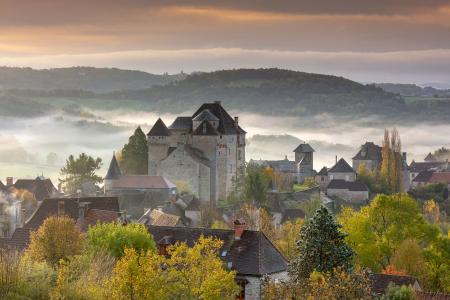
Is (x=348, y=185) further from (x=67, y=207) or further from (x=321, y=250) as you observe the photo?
(x=321, y=250)

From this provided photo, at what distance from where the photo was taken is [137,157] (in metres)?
110

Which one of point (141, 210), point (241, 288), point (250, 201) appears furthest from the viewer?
point (250, 201)

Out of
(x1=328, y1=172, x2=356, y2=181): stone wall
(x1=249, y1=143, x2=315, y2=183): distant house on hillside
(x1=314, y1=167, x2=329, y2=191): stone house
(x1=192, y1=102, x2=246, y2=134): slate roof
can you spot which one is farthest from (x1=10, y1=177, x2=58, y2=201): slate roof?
(x1=328, y1=172, x2=356, y2=181): stone wall

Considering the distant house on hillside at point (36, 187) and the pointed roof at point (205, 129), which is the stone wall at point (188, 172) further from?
the distant house on hillside at point (36, 187)

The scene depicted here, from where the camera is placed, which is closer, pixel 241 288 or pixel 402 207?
pixel 241 288

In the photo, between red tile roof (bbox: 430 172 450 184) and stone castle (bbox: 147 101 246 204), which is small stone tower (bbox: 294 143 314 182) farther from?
stone castle (bbox: 147 101 246 204)

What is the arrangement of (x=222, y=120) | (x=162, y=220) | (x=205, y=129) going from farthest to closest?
(x=222, y=120) → (x=205, y=129) → (x=162, y=220)

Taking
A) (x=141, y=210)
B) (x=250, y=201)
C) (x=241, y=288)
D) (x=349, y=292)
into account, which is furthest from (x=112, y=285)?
(x=250, y=201)

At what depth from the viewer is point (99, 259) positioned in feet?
120

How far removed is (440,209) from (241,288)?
279ft

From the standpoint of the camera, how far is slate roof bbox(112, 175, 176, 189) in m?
101

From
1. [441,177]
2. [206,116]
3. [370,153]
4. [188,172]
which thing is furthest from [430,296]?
[441,177]

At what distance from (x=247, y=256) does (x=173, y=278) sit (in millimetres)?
10090

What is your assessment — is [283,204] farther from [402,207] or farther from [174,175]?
[402,207]
